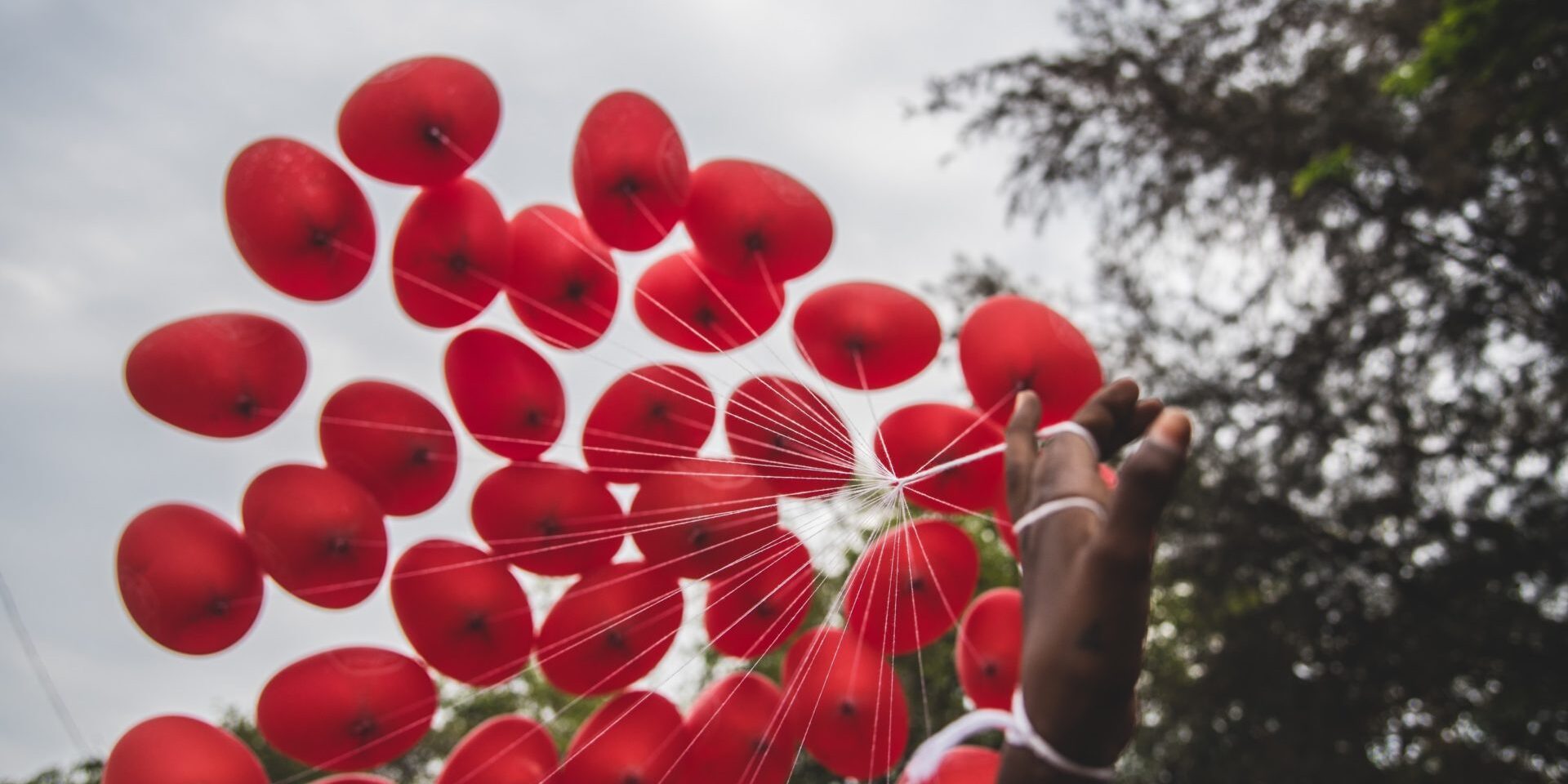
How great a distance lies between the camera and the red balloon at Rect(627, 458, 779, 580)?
3.36m

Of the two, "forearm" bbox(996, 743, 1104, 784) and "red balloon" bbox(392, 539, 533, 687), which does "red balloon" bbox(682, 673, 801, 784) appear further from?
"forearm" bbox(996, 743, 1104, 784)

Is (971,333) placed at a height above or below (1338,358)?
above

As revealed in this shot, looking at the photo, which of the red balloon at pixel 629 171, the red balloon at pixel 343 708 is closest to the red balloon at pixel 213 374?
the red balloon at pixel 343 708

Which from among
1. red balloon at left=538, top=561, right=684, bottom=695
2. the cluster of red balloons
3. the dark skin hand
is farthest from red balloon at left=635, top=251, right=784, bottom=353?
the dark skin hand

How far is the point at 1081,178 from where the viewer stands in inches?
319

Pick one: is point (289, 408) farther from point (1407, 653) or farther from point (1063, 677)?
point (1407, 653)

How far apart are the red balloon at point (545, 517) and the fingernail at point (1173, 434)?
91.9 inches

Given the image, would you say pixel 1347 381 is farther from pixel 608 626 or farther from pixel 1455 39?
pixel 608 626

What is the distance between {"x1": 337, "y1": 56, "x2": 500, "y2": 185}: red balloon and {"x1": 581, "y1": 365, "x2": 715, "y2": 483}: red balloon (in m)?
0.99

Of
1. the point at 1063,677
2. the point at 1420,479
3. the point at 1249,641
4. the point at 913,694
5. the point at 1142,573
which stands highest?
the point at 1142,573

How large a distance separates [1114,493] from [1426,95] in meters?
6.58

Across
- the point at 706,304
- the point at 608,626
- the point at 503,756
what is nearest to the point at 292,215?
the point at 706,304

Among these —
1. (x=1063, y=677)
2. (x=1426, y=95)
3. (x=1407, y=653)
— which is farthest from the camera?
(x=1407, y=653)

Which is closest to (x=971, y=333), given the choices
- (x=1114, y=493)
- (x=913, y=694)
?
(x=1114, y=493)
